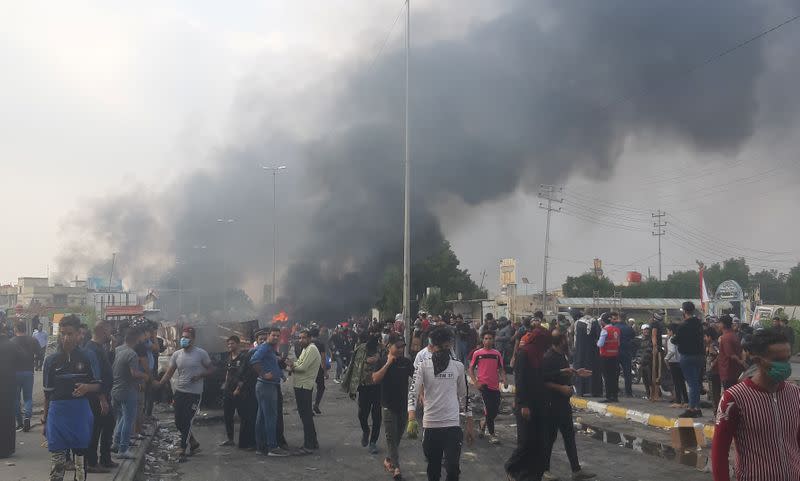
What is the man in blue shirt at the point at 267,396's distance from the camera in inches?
370

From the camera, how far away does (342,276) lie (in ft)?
139

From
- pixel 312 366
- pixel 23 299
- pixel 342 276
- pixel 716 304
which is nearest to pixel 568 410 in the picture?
pixel 312 366

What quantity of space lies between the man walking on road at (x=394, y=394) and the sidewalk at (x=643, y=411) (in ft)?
12.8

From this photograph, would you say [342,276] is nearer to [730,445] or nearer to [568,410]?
[568,410]

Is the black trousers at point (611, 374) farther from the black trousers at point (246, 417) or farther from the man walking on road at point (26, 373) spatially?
the man walking on road at point (26, 373)

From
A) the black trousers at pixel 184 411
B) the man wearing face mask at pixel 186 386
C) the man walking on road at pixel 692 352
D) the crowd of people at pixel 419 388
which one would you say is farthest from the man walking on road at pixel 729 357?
the black trousers at pixel 184 411

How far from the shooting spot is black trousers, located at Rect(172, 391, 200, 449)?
30.3 feet

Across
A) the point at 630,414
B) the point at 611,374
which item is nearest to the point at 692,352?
the point at 630,414

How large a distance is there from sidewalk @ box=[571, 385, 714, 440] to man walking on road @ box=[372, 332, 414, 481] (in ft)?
12.8

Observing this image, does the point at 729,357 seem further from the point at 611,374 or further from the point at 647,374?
the point at 647,374

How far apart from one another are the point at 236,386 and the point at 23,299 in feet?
307

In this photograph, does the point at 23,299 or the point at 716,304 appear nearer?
the point at 716,304

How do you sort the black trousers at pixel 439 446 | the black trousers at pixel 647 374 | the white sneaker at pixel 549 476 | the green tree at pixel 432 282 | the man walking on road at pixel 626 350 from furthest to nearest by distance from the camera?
the green tree at pixel 432 282
the man walking on road at pixel 626 350
the black trousers at pixel 647 374
the white sneaker at pixel 549 476
the black trousers at pixel 439 446

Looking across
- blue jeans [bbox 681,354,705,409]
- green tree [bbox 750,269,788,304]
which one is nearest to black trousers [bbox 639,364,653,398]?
blue jeans [bbox 681,354,705,409]
